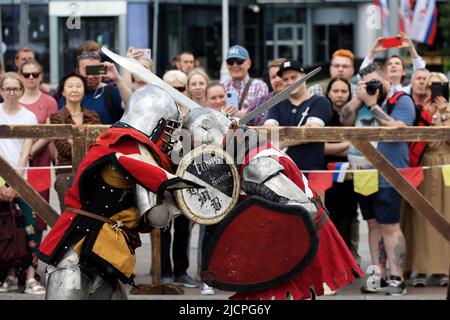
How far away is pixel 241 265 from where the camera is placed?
5.59m

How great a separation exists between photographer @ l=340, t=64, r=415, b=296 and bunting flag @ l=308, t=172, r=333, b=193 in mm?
283

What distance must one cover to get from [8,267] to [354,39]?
101 ft

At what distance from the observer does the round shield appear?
5379 millimetres

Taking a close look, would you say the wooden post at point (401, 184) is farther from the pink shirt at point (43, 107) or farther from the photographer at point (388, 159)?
the pink shirt at point (43, 107)

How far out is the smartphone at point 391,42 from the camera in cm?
895

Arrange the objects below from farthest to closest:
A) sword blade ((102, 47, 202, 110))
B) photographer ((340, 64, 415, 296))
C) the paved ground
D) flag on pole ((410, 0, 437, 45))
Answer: flag on pole ((410, 0, 437, 45))
photographer ((340, 64, 415, 296))
the paved ground
sword blade ((102, 47, 202, 110))

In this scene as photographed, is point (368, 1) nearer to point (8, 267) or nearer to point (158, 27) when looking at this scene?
point (158, 27)

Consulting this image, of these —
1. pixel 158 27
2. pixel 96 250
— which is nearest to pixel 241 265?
pixel 96 250

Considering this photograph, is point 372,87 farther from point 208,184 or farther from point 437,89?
point 208,184

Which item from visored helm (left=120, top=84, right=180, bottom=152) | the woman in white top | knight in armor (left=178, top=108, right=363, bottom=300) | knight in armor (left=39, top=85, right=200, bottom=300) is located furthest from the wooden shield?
the woman in white top

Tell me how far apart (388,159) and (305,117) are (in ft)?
2.42

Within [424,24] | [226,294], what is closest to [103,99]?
[226,294]

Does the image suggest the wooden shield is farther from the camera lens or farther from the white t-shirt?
the white t-shirt

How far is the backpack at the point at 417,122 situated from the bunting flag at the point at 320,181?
69 cm
